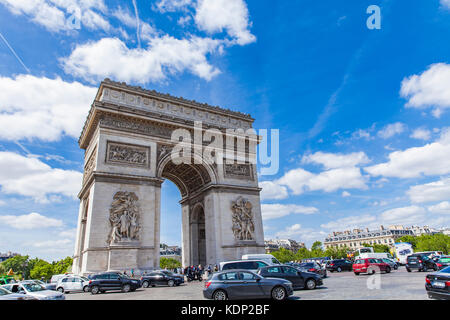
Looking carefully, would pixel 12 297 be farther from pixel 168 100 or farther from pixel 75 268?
pixel 168 100

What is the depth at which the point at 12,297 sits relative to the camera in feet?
33.7

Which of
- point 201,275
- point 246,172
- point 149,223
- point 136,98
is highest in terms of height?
point 136,98

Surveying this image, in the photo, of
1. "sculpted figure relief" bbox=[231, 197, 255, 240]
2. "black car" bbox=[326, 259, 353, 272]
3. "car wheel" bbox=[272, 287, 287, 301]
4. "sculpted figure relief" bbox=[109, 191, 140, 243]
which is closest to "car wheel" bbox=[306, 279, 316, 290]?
"car wheel" bbox=[272, 287, 287, 301]

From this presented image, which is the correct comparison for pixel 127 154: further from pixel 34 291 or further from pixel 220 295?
pixel 220 295

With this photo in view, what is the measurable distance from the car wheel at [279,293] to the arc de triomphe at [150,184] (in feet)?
45.0

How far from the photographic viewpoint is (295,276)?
13.3m

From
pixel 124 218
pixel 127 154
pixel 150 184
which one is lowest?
pixel 124 218

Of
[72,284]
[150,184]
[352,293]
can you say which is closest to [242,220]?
[150,184]

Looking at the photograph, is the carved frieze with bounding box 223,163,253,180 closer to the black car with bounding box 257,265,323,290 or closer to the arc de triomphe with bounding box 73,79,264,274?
the arc de triomphe with bounding box 73,79,264,274

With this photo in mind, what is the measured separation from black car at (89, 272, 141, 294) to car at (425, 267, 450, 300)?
14.3 meters

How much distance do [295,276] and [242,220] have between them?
547 inches
